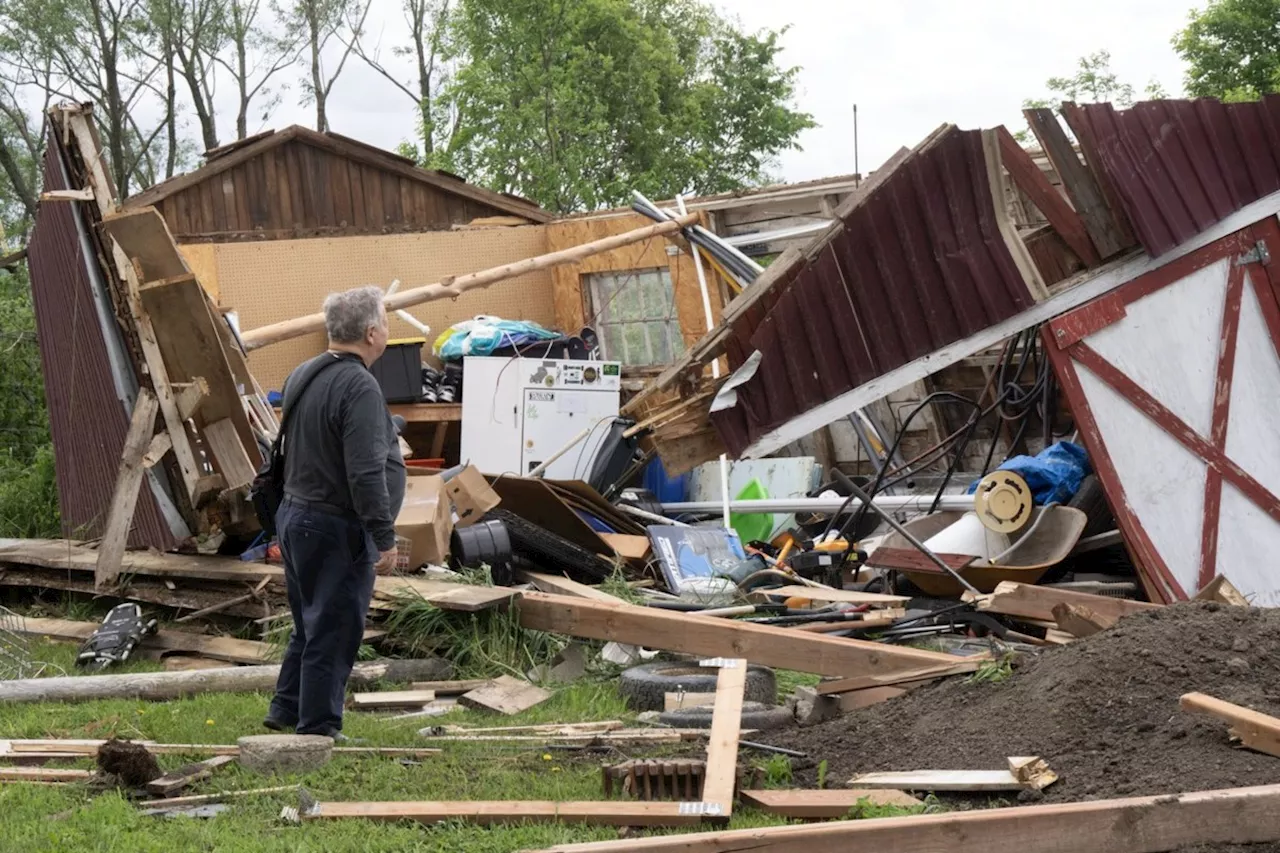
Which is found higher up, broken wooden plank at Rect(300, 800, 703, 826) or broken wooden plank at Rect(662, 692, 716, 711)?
broken wooden plank at Rect(300, 800, 703, 826)

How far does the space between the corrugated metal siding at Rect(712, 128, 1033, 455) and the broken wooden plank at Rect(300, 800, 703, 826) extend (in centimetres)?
560

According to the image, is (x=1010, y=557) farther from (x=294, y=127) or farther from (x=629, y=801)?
(x=294, y=127)

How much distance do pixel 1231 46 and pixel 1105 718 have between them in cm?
3513

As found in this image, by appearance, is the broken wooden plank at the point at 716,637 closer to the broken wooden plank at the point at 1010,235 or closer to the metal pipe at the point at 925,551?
the metal pipe at the point at 925,551

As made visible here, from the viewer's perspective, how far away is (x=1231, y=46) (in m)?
36.7

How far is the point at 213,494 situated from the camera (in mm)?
10336

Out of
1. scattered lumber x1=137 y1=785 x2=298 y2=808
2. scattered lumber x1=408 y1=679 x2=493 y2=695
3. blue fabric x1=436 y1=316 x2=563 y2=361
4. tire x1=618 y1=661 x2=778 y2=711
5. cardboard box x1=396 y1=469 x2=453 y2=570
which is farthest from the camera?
blue fabric x1=436 y1=316 x2=563 y2=361

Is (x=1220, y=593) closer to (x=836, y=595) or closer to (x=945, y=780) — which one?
(x=836, y=595)

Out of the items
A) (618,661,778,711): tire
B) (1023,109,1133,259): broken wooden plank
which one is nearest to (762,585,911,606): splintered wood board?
(618,661,778,711): tire

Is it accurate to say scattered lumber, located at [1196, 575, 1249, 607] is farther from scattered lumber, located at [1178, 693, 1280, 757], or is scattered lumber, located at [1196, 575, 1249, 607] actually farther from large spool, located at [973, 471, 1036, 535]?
scattered lumber, located at [1178, 693, 1280, 757]

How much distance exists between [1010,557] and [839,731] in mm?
4362

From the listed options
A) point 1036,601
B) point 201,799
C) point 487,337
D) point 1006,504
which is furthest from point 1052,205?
point 201,799

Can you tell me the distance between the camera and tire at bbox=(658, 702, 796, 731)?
668 cm

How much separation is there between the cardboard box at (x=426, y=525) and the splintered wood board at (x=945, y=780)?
15.7 ft
